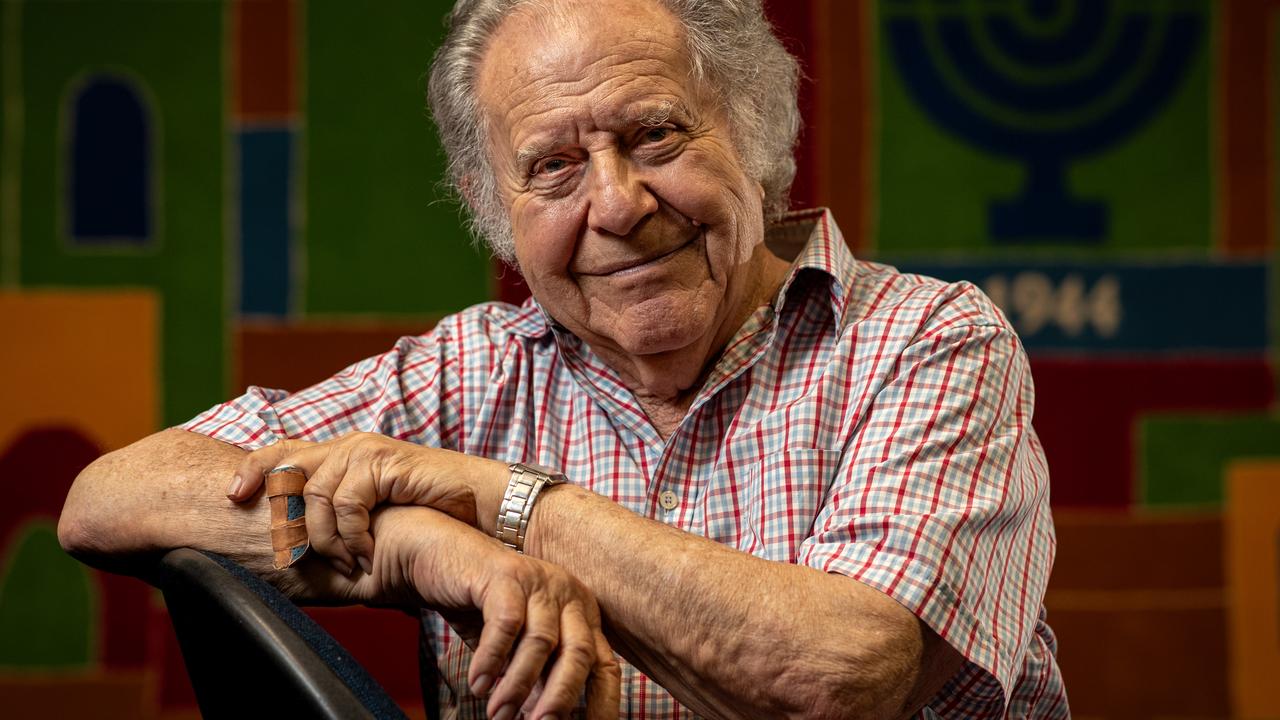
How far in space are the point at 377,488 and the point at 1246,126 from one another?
2.31 m

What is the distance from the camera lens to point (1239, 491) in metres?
2.66

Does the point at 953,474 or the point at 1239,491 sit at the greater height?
the point at 953,474

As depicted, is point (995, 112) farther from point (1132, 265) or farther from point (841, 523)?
point (841, 523)

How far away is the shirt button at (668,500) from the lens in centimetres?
134

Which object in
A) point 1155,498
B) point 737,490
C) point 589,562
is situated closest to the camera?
point 589,562

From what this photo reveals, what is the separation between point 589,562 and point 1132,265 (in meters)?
2.02

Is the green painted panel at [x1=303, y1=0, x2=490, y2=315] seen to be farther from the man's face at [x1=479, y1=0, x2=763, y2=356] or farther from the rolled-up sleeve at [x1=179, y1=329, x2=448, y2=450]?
the man's face at [x1=479, y1=0, x2=763, y2=356]

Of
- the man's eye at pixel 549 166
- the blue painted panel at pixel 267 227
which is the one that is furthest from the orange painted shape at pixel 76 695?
the man's eye at pixel 549 166

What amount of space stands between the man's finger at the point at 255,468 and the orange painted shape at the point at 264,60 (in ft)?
5.50

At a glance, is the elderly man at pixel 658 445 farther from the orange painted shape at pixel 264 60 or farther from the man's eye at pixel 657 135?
the orange painted shape at pixel 264 60

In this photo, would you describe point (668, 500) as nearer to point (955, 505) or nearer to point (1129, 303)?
point (955, 505)

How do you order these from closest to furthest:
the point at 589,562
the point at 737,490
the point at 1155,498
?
1. the point at 589,562
2. the point at 737,490
3. the point at 1155,498

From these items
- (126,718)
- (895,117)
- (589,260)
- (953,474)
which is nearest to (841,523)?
(953,474)

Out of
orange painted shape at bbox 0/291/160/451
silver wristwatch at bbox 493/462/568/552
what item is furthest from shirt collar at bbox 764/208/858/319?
orange painted shape at bbox 0/291/160/451
